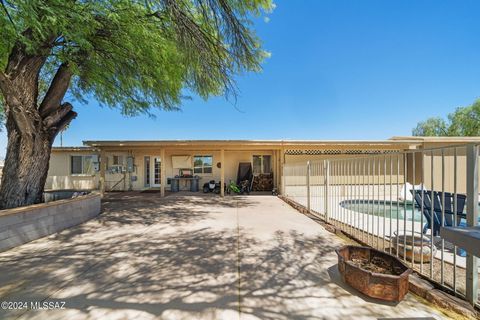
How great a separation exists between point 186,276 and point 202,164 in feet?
31.9

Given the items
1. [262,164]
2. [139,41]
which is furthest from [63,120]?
[262,164]

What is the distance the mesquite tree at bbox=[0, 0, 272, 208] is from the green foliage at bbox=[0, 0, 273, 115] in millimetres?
16

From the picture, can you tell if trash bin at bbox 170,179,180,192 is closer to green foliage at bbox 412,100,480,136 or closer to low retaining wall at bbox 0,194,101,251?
low retaining wall at bbox 0,194,101,251

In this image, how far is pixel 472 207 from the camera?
6.40 feet

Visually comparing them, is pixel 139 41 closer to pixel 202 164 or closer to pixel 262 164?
pixel 202 164

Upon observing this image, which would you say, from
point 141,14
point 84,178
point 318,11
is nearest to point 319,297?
point 141,14

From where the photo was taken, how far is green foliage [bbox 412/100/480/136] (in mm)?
25648

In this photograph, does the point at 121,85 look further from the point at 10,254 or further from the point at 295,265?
the point at 295,265

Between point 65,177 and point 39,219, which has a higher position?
point 65,177

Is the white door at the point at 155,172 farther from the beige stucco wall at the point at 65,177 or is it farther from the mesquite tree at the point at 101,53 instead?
the mesquite tree at the point at 101,53

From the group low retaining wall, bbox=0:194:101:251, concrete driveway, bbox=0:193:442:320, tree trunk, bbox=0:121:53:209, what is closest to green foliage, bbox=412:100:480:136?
concrete driveway, bbox=0:193:442:320

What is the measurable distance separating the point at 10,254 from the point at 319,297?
4.52 metres

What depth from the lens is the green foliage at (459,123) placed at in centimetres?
2565

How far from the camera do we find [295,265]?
2.93 metres
